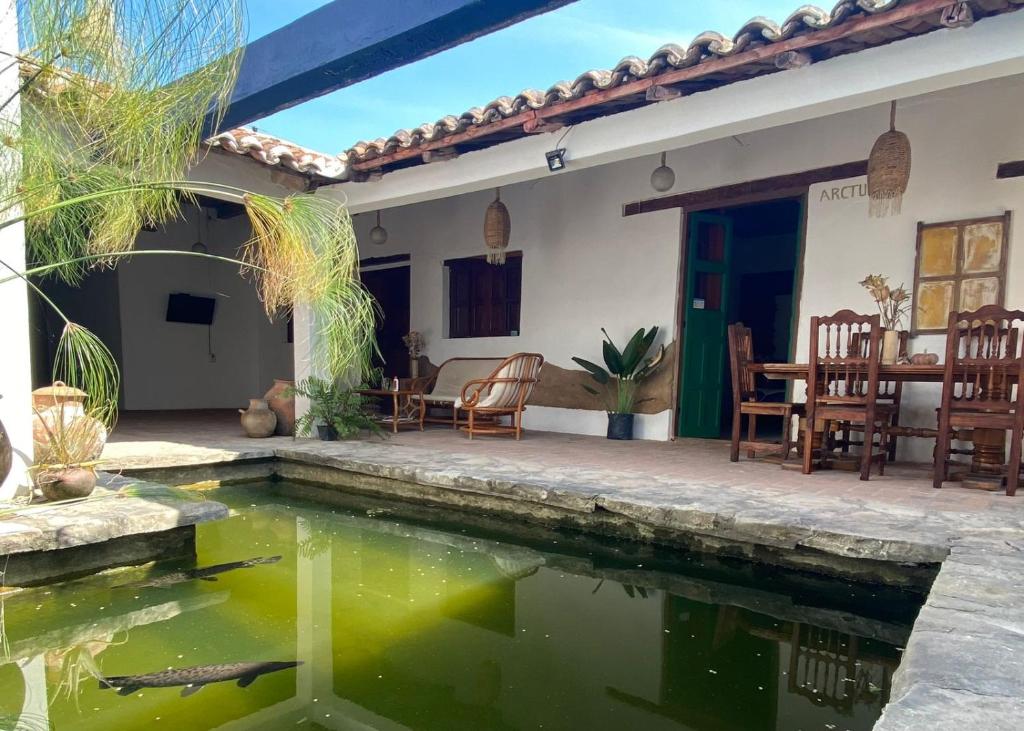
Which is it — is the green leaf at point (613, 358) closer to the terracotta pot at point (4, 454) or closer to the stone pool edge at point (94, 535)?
the stone pool edge at point (94, 535)

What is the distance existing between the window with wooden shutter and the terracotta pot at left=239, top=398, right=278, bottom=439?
2.53m

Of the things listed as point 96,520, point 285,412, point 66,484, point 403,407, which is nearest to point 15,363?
point 66,484

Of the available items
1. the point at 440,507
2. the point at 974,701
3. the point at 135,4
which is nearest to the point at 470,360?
the point at 440,507

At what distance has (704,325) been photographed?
586 cm

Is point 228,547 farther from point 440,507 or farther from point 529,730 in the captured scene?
point 529,730

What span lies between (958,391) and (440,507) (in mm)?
3797

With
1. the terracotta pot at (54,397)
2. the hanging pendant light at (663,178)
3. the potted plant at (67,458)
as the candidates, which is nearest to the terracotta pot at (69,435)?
the potted plant at (67,458)

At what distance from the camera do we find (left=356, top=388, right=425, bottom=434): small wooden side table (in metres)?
6.30

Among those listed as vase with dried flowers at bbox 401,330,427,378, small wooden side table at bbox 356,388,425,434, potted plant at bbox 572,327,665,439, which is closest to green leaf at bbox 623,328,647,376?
potted plant at bbox 572,327,665,439

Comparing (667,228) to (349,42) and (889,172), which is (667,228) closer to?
(889,172)

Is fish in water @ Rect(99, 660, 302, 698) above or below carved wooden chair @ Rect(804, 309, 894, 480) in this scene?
below

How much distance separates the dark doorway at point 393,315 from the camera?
828 centimetres

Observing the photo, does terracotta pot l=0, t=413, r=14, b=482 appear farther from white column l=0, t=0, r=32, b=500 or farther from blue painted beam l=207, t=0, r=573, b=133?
blue painted beam l=207, t=0, r=573, b=133

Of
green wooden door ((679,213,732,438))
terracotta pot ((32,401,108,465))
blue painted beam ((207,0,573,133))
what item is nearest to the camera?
blue painted beam ((207,0,573,133))
